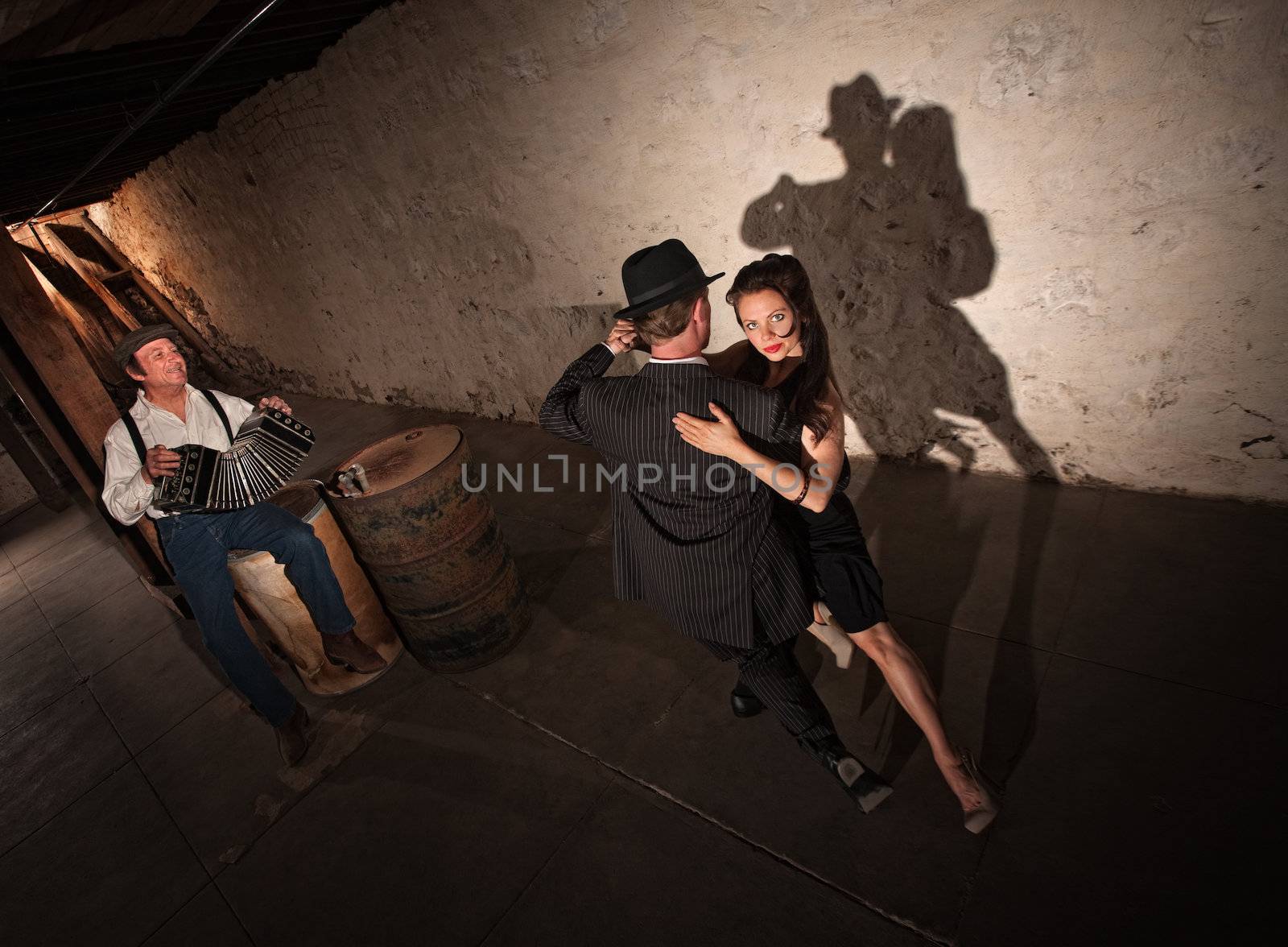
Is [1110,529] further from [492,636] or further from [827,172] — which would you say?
[492,636]

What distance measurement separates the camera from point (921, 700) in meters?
2.11

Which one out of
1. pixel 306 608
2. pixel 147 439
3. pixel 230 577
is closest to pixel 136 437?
pixel 147 439

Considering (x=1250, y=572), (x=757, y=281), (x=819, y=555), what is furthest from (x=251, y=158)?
(x=1250, y=572)

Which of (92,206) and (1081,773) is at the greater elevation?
(92,206)

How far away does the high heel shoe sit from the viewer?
6.77 feet

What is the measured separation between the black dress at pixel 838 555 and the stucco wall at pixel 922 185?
1.74m

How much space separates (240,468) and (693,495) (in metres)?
2.39

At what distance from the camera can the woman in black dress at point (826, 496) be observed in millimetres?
2020

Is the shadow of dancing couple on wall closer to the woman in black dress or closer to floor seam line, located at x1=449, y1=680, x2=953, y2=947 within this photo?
the woman in black dress

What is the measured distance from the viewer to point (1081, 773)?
2166mm

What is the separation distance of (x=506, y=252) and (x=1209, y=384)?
487 centimetres

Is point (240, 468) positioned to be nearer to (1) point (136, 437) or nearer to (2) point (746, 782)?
(1) point (136, 437)

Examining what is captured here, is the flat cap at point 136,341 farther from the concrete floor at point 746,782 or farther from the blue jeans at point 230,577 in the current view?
the concrete floor at point 746,782

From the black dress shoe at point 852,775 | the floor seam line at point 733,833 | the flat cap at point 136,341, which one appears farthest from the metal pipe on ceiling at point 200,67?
the black dress shoe at point 852,775
